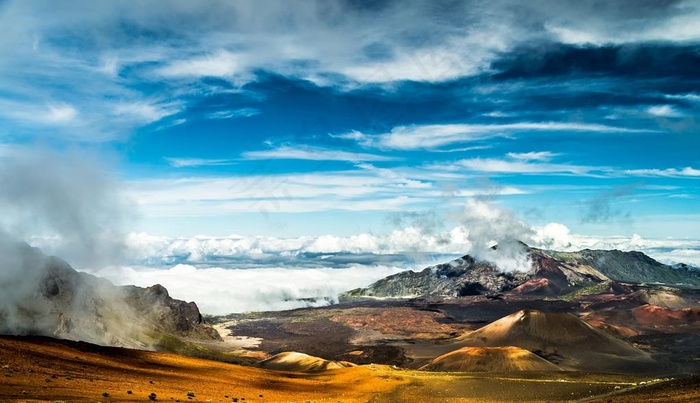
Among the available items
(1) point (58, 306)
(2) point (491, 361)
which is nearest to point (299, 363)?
(2) point (491, 361)

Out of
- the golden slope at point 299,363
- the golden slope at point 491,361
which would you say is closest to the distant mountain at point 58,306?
the golden slope at point 299,363

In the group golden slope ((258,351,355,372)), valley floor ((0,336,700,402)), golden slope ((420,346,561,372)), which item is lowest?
golden slope ((258,351,355,372))

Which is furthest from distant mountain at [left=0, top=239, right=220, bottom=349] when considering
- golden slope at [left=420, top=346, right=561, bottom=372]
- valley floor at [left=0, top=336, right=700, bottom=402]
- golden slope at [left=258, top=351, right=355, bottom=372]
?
golden slope at [left=420, top=346, right=561, bottom=372]

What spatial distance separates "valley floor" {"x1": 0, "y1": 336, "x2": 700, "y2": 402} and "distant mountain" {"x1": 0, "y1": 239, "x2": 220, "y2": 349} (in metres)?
27.9

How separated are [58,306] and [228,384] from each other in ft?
308

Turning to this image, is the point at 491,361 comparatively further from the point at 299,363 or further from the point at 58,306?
the point at 58,306

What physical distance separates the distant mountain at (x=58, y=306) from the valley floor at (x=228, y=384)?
2791cm

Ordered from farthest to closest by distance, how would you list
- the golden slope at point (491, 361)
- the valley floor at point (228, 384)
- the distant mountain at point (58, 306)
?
the golden slope at point (491, 361), the distant mountain at point (58, 306), the valley floor at point (228, 384)

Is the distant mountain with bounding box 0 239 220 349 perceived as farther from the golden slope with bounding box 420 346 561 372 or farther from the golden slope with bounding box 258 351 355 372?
the golden slope with bounding box 420 346 561 372

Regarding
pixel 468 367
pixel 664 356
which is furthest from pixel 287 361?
pixel 664 356

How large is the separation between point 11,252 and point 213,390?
75.7 meters

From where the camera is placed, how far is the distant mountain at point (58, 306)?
96562 mm

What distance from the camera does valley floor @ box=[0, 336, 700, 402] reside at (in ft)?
147

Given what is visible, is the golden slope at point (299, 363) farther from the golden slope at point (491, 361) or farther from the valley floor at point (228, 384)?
the valley floor at point (228, 384)
